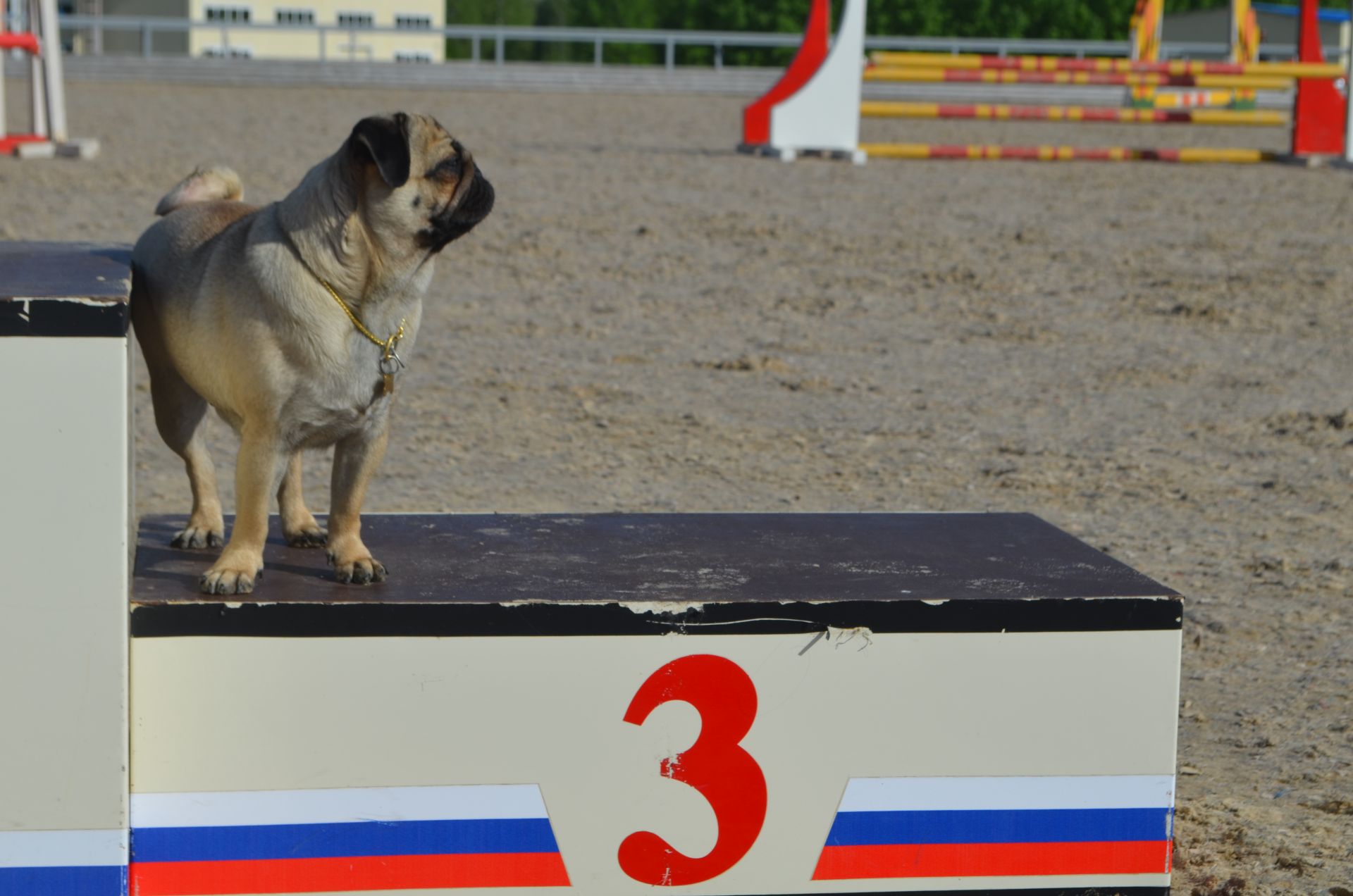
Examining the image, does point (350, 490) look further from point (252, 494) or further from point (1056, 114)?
point (1056, 114)

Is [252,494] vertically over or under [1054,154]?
under

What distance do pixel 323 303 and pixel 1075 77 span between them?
13170 mm

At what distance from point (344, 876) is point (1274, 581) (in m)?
3.48

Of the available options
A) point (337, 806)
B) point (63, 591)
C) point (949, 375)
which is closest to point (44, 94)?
point (949, 375)

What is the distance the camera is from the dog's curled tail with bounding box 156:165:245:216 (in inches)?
133

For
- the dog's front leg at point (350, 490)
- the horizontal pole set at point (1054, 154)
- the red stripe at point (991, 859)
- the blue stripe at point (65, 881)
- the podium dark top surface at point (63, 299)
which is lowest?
the red stripe at point (991, 859)

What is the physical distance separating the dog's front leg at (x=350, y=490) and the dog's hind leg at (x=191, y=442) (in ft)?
1.18

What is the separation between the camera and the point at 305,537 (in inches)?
131

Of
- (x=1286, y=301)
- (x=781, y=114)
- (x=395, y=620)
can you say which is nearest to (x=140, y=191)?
(x=781, y=114)

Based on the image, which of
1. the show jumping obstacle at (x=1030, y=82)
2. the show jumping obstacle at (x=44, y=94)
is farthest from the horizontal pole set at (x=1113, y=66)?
the show jumping obstacle at (x=44, y=94)

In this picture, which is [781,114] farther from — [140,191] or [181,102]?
[181,102]

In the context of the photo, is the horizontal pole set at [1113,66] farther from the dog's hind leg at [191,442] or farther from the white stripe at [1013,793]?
the white stripe at [1013,793]

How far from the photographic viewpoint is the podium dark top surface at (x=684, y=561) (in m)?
2.83

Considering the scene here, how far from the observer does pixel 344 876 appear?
2.73 metres
